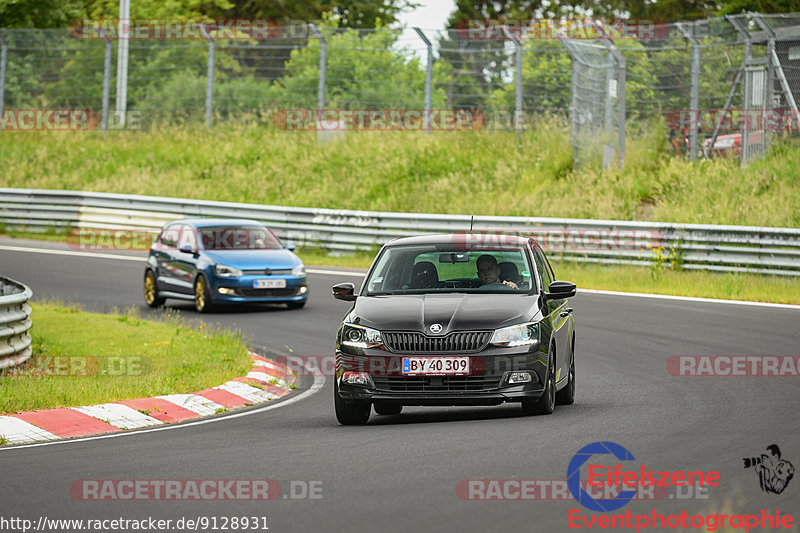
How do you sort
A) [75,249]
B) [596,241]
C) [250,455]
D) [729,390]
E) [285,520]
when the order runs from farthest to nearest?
[75,249] → [596,241] → [729,390] → [250,455] → [285,520]

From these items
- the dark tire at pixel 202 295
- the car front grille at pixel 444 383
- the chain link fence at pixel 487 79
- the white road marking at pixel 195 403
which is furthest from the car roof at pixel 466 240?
the chain link fence at pixel 487 79

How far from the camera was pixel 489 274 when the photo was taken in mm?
11430

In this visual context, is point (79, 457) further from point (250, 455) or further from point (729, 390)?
point (729, 390)

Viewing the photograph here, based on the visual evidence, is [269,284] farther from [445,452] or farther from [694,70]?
[694,70]

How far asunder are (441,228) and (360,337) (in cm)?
1698

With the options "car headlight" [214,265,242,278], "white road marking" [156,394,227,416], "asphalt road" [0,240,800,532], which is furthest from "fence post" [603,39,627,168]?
"white road marking" [156,394,227,416]

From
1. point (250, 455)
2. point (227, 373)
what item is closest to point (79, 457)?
point (250, 455)

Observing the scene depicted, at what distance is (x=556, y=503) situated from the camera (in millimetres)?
7188

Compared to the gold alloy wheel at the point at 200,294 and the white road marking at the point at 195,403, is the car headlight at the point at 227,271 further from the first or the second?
the white road marking at the point at 195,403

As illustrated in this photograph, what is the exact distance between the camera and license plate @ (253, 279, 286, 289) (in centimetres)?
2027

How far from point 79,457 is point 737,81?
22.0 metres

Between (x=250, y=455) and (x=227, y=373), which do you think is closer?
(x=250, y=455)

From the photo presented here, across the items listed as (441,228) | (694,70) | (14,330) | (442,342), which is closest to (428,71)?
(441,228)

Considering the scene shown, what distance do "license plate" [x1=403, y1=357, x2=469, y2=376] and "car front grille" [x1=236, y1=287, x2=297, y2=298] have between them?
10.3 m
